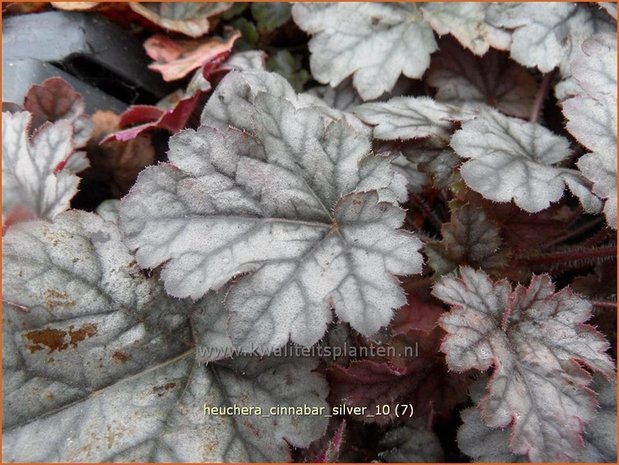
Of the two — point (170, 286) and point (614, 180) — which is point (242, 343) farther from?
point (614, 180)

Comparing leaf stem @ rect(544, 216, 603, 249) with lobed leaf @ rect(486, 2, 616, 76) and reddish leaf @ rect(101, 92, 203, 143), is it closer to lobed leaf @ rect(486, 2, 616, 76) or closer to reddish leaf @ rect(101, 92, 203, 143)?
lobed leaf @ rect(486, 2, 616, 76)

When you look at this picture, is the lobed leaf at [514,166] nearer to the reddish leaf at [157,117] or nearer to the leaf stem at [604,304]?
the leaf stem at [604,304]

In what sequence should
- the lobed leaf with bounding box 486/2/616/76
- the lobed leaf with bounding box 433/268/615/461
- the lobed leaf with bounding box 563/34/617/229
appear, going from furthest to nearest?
the lobed leaf with bounding box 486/2/616/76 → the lobed leaf with bounding box 563/34/617/229 → the lobed leaf with bounding box 433/268/615/461

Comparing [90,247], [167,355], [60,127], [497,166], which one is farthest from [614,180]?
[60,127]

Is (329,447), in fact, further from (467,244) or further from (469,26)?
(469,26)

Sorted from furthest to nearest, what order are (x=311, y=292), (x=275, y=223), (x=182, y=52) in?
(x=182, y=52) → (x=275, y=223) → (x=311, y=292)

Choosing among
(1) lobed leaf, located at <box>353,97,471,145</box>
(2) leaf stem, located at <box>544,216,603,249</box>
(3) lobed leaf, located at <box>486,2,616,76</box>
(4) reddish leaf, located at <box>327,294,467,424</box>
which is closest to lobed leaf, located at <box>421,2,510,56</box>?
(3) lobed leaf, located at <box>486,2,616,76</box>

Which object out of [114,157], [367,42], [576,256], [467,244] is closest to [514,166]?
[467,244]

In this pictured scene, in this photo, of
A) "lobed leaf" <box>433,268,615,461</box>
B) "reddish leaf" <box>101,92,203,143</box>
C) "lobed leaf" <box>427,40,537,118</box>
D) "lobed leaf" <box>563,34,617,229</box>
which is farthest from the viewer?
"lobed leaf" <box>427,40,537,118</box>
